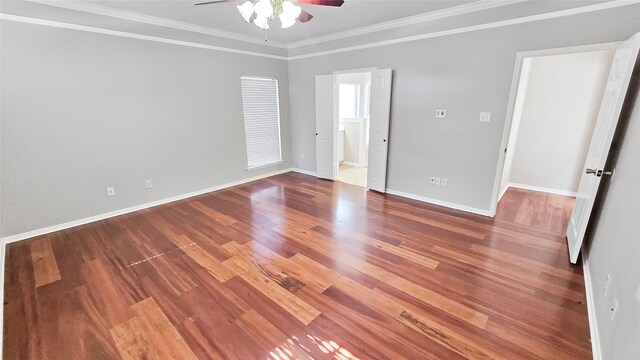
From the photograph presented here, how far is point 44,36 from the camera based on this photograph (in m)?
2.90

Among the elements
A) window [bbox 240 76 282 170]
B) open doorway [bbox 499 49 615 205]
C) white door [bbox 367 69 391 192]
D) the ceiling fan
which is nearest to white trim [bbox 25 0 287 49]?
window [bbox 240 76 282 170]

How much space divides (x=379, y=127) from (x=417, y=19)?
1584mm

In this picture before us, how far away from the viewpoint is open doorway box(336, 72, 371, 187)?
621cm

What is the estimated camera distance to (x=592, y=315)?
1858 millimetres

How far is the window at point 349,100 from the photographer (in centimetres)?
729

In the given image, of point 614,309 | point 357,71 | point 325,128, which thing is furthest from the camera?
point 325,128

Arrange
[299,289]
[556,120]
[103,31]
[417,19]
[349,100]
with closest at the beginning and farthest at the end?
[299,289] < [103,31] < [417,19] < [556,120] < [349,100]

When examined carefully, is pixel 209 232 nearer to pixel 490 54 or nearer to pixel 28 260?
pixel 28 260

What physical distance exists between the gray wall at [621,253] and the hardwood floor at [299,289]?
238 mm

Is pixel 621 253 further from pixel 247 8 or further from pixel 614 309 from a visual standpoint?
pixel 247 8

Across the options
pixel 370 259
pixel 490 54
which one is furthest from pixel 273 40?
pixel 370 259

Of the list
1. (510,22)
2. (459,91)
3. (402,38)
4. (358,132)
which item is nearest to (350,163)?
(358,132)

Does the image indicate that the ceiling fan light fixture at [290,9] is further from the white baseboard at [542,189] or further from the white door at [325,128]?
the white baseboard at [542,189]

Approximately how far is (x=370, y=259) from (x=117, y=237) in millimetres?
2921
